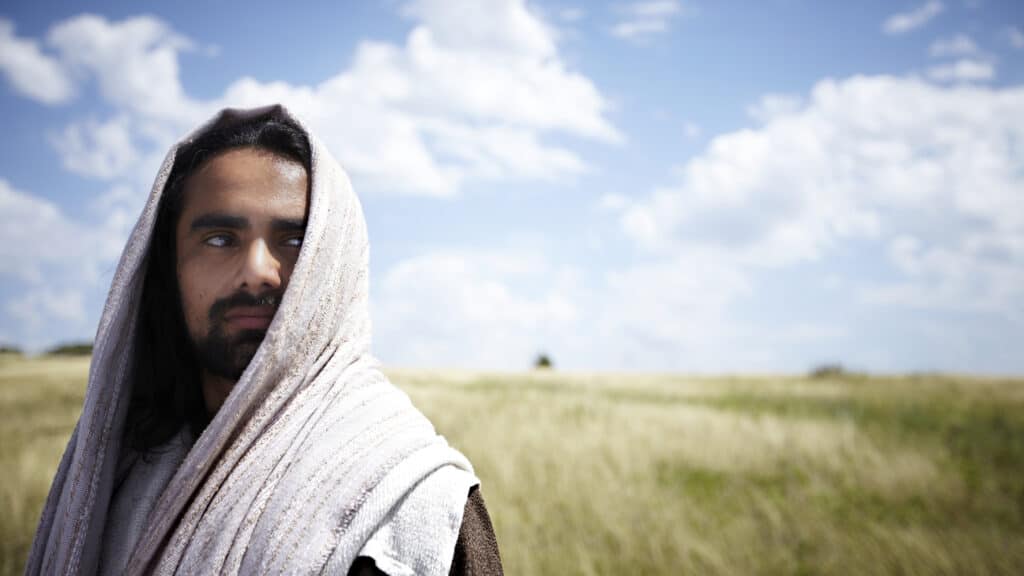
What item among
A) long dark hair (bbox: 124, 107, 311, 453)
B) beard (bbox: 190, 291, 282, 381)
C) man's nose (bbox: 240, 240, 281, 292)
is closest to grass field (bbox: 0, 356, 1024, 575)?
long dark hair (bbox: 124, 107, 311, 453)

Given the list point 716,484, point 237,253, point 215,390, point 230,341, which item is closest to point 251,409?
point 230,341

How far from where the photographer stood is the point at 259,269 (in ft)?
5.06

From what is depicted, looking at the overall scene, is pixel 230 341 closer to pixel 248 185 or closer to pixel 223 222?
pixel 223 222

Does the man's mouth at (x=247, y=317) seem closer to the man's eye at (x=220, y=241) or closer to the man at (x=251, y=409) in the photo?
the man at (x=251, y=409)

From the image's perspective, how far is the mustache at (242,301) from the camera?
1567mm

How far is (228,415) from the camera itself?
4.86ft

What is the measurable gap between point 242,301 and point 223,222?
0.74 ft

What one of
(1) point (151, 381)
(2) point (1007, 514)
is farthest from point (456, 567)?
(2) point (1007, 514)

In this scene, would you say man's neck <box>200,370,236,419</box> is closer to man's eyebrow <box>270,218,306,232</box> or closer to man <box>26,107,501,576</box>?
man <box>26,107,501,576</box>

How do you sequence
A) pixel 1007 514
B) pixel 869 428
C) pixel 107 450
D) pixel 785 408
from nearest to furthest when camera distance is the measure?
pixel 107 450
pixel 1007 514
pixel 869 428
pixel 785 408

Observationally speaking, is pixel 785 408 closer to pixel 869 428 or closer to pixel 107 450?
pixel 869 428

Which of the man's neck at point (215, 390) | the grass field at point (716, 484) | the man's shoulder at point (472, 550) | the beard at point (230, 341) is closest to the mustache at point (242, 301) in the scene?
the beard at point (230, 341)

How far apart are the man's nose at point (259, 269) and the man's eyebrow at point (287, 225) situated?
6 centimetres

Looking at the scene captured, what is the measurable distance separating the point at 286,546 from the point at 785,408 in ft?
56.0
